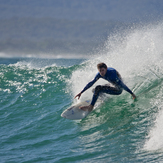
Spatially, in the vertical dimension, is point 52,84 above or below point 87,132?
above

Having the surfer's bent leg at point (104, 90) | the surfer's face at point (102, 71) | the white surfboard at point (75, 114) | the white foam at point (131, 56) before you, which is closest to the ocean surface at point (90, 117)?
the white foam at point (131, 56)

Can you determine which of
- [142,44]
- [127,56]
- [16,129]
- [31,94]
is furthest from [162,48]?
[16,129]

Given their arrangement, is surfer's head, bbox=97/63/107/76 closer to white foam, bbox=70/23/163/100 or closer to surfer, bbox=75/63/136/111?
surfer, bbox=75/63/136/111

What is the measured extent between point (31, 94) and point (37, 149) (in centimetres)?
408

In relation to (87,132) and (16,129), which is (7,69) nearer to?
(16,129)

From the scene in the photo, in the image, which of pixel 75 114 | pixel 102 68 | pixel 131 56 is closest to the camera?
pixel 102 68

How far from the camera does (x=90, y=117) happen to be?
629 centimetres

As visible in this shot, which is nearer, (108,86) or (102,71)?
(102,71)

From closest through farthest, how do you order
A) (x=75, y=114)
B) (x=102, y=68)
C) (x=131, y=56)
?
(x=102, y=68), (x=75, y=114), (x=131, y=56)

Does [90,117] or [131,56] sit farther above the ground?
[131,56]

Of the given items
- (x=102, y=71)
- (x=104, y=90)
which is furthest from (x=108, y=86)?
(x=102, y=71)

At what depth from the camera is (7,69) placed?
494 inches

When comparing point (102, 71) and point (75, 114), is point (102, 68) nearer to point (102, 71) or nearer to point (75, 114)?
point (102, 71)

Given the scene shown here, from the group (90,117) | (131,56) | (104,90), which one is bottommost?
(90,117)
